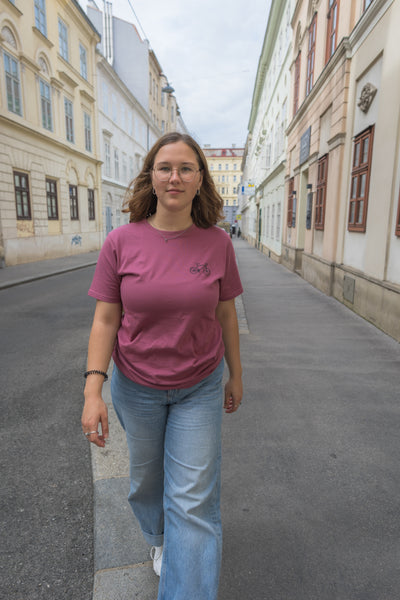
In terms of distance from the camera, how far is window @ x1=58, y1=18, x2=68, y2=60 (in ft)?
64.5

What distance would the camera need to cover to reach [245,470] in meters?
2.75

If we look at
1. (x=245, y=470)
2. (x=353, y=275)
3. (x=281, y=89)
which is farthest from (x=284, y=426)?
(x=281, y=89)

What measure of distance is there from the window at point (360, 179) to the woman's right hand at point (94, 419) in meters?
7.32

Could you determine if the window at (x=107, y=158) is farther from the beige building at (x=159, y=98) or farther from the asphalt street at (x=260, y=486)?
the asphalt street at (x=260, y=486)

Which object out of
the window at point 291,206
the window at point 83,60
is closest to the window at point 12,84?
the window at point 83,60

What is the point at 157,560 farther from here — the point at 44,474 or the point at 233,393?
the point at 44,474

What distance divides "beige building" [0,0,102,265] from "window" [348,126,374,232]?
1231cm

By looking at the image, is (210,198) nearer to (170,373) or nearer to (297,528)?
(170,373)

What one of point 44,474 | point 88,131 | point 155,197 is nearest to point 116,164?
point 88,131

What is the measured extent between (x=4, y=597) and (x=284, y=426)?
2.23m

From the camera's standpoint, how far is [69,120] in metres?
21.3

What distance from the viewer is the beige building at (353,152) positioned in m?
6.54

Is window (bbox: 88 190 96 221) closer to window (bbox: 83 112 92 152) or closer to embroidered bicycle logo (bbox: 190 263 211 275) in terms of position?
window (bbox: 83 112 92 152)

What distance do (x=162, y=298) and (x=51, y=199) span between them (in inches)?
783
